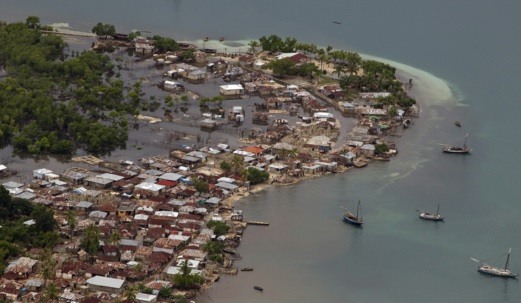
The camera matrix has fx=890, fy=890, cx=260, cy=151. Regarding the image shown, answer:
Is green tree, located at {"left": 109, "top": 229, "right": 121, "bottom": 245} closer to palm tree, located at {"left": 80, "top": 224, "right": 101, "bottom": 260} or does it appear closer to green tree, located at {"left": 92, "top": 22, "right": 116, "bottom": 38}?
palm tree, located at {"left": 80, "top": 224, "right": 101, "bottom": 260}

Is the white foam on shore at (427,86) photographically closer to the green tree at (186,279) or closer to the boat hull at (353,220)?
the boat hull at (353,220)

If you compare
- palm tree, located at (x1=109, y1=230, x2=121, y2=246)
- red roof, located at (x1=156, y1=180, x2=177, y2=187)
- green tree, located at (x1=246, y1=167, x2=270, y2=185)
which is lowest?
palm tree, located at (x1=109, y1=230, x2=121, y2=246)

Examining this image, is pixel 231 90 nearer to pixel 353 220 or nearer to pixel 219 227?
pixel 353 220

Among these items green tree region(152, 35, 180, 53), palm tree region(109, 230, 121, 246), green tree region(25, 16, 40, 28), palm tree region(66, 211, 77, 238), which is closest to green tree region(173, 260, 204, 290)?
palm tree region(109, 230, 121, 246)

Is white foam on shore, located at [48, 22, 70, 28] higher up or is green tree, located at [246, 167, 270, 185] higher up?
white foam on shore, located at [48, 22, 70, 28]

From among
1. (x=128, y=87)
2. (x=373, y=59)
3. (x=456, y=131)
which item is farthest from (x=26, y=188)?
(x=373, y=59)

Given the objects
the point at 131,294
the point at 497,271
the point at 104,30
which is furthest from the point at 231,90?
the point at 131,294

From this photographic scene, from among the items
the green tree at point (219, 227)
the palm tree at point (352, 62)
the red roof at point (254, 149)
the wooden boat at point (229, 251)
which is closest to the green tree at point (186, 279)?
the wooden boat at point (229, 251)
